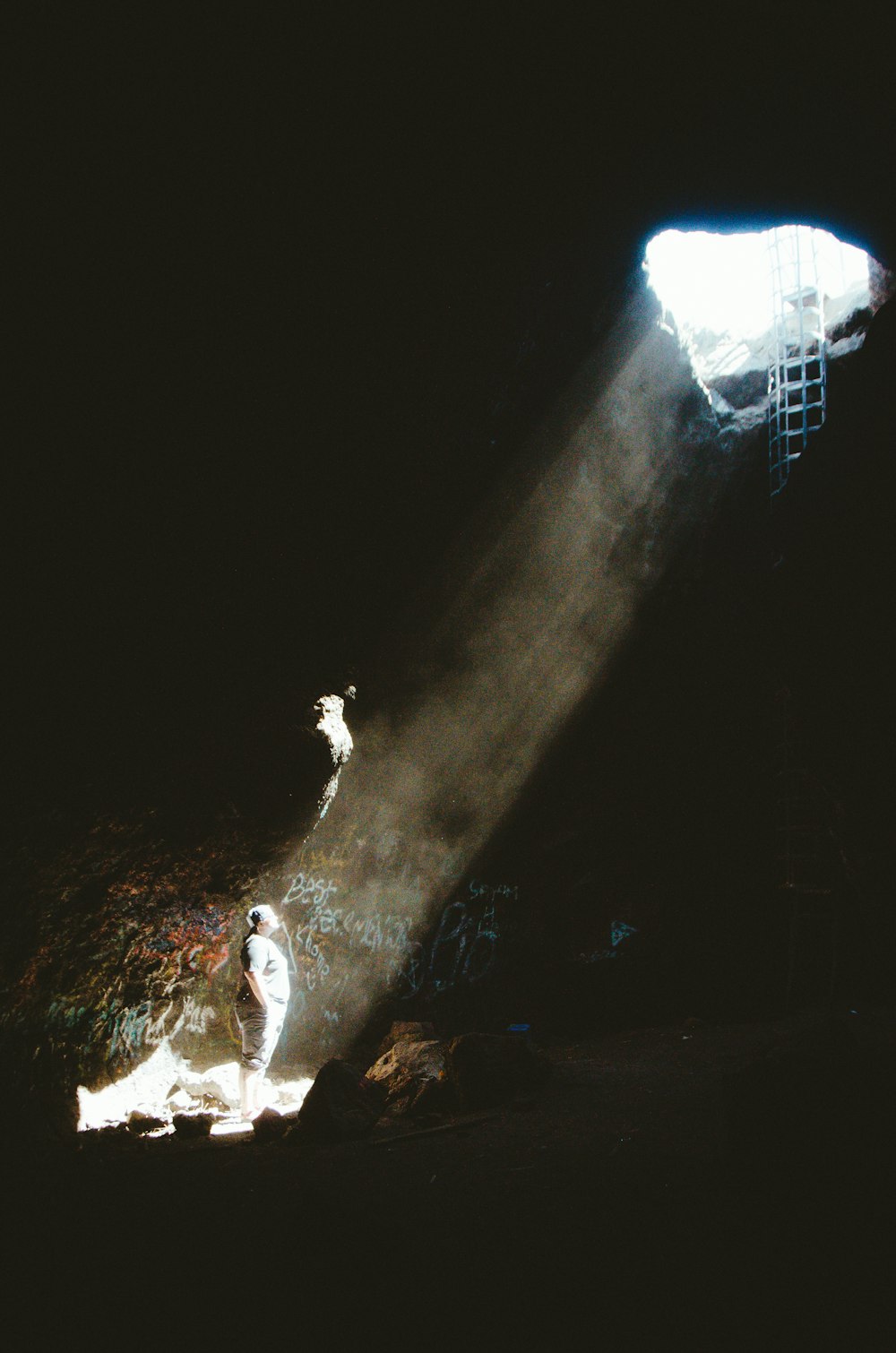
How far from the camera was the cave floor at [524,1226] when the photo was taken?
6.75ft

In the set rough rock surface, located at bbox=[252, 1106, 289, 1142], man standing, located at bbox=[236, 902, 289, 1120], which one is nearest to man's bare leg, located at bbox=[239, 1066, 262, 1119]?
man standing, located at bbox=[236, 902, 289, 1120]

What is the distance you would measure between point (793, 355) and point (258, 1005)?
1028cm

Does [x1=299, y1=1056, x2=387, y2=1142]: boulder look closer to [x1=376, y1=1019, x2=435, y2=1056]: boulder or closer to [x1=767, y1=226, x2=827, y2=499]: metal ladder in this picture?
[x1=376, y1=1019, x2=435, y2=1056]: boulder

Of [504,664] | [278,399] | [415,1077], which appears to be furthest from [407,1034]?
[278,399]

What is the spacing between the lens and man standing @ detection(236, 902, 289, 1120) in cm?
503

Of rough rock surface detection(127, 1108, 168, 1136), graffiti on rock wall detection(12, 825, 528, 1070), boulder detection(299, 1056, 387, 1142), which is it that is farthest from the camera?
graffiti on rock wall detection(12, 825, 528, 1070)

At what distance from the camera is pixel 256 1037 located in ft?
16.5

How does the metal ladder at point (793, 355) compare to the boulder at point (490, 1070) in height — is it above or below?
above

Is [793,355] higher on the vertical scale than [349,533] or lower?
higher

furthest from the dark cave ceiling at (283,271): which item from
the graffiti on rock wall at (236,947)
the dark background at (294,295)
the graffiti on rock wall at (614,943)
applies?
the graffiti on rock wall at (614,943)

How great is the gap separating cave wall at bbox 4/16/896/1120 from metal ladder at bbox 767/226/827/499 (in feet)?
5.03

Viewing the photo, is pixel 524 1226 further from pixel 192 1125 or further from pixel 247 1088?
pixel 247 1088

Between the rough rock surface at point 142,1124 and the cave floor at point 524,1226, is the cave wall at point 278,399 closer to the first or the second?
the rough rock surface at point 142,1124

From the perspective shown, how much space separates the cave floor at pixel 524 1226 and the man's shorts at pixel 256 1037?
808 millimetres
